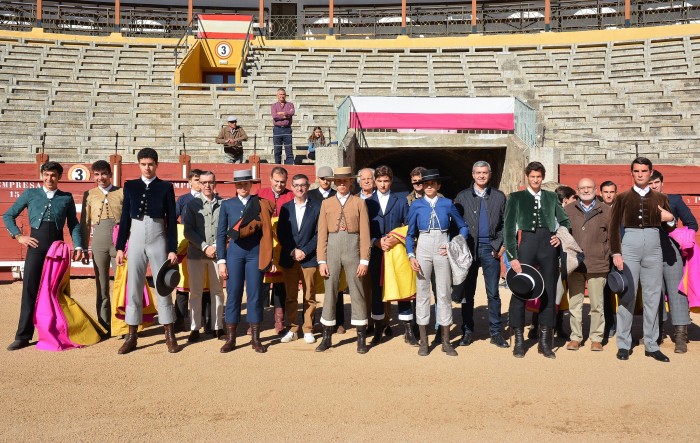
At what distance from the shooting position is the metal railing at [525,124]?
44.2 feet

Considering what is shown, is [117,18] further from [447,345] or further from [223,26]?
[447,345]

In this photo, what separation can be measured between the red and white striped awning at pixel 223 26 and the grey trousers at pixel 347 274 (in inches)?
679

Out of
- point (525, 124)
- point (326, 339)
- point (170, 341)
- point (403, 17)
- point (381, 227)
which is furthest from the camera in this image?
point (403, 17)

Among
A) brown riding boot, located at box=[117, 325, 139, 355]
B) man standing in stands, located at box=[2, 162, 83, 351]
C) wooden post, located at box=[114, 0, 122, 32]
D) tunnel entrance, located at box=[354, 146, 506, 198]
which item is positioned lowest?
brown riding boot, located at box=[117, 325, 139, 355]

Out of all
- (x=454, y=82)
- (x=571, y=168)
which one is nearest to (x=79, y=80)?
(x=454, y=82)

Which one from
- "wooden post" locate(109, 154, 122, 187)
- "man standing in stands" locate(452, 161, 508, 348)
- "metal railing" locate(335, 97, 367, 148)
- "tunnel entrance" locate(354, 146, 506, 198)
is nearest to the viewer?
"man standing in stands" locate(452, 161, 508, 348)

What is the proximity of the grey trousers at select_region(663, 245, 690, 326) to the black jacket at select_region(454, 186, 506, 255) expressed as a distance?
4.58 ft

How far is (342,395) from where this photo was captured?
4.18 metres

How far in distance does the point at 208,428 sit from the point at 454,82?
53.1ft

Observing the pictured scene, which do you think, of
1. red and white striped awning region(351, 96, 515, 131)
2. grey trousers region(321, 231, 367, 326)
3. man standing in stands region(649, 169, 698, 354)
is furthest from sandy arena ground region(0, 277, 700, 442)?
red and white striped awning region(351, 96, 515, 131)

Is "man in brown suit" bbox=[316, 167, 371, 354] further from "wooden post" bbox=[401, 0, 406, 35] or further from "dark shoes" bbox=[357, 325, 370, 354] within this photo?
"wooden post" bbox=[401, 0, 406, 35]

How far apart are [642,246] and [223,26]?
18567 mm

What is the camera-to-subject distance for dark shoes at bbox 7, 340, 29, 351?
543 centimetres

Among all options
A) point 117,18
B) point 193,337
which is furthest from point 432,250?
point 117,18
